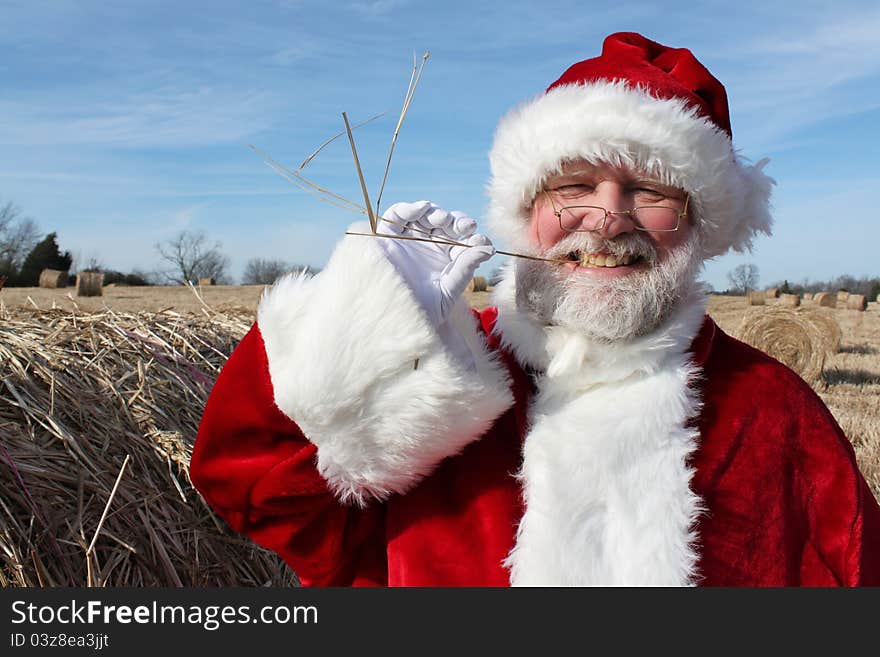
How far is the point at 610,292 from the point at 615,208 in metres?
0.20

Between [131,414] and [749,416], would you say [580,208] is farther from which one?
[131,414]

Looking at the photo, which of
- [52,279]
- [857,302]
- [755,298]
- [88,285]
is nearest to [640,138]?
[755,298]

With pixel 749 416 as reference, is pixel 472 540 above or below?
below

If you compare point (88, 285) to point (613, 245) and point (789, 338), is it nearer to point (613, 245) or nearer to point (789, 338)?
point (789, 338)

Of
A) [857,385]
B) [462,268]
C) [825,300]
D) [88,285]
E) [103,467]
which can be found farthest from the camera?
[825,300]

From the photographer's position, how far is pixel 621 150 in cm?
193

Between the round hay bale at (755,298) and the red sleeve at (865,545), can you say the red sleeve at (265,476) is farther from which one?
the round hay bale at (755,298)

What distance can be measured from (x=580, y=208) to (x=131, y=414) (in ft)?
6.70

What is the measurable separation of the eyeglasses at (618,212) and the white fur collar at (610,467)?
0.24m

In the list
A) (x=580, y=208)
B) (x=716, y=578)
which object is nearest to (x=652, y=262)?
(x=580, y=208)

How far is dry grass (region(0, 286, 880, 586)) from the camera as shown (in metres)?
2.62

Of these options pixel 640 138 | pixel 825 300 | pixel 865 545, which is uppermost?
pixel 825 300

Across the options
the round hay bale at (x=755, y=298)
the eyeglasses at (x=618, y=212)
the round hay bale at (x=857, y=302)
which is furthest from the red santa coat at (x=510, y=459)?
the round hay bale at (x=857, y=302)

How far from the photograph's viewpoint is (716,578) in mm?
1809
